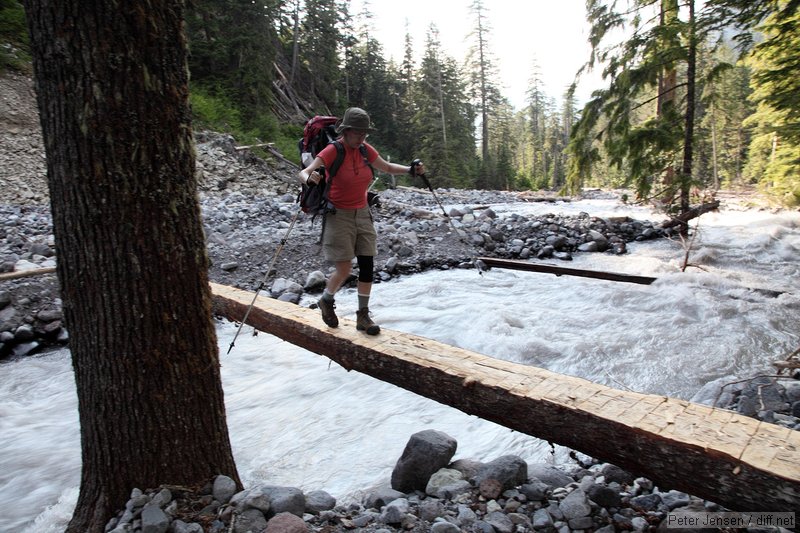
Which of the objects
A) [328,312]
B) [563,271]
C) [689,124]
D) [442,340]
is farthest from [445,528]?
[689,124]

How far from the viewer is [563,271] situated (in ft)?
28.9

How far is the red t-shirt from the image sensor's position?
14.5 feet

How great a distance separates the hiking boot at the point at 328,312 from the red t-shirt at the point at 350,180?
1024mm

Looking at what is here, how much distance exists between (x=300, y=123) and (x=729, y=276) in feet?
95.4

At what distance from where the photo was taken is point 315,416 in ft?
15.3

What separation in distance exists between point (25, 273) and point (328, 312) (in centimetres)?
544

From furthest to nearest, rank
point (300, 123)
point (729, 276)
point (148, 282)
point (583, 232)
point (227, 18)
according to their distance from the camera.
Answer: point (300, 123)
point (227, 18)
point (583, 232)
point (729, 276)
point (148, 282)

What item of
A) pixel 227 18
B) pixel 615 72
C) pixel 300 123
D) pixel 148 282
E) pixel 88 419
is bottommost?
pixel 88 419

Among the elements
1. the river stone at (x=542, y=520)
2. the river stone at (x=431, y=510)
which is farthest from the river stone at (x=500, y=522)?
the river stone at (x=431, y=510)

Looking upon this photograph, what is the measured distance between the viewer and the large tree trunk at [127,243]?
1996 mm

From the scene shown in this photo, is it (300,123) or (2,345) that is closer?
(2,345)

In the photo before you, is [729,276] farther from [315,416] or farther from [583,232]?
[315,416]

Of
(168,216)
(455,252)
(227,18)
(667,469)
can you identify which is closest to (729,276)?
(455,252)

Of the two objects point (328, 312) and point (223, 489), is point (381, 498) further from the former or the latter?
point (328, 312)
